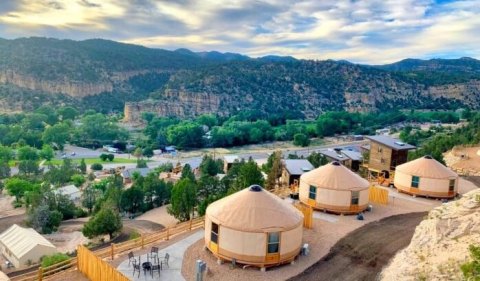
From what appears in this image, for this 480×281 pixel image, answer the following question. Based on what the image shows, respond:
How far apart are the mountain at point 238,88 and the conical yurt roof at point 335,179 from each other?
3982 inches

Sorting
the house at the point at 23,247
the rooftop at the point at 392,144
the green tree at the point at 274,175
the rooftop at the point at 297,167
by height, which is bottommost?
the house at the point at 23,247

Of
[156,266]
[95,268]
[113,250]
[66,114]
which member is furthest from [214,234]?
[66,114]

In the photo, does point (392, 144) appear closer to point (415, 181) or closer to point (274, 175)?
point (415, 181)

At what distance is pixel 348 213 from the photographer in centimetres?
2092

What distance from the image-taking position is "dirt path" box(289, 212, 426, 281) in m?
14.1

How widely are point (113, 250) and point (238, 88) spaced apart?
11646 centimetres

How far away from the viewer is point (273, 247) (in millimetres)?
14875

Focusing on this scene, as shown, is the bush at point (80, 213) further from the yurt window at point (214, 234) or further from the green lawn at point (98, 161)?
the green lawn at point (98, 161)

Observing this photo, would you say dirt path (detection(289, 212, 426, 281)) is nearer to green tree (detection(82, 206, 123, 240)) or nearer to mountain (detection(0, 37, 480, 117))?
green tree (detection(82, 206, 123, 240))

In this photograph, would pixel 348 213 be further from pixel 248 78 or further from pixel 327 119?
pixel 248 78

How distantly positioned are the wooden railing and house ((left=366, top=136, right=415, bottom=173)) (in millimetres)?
19393

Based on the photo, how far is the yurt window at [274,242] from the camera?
14.9m

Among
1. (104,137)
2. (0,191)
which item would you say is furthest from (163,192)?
(104,137)

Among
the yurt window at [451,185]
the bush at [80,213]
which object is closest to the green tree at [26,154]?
the bush at [80,213]
